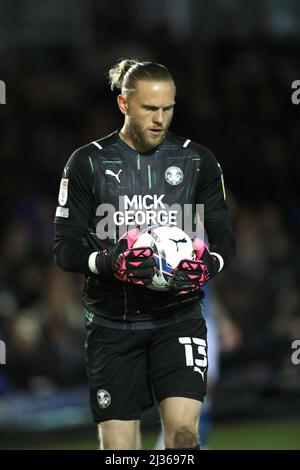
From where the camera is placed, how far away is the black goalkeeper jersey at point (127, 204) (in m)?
5.20

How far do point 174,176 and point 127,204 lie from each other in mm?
267

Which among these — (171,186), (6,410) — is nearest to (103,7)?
(6,410)

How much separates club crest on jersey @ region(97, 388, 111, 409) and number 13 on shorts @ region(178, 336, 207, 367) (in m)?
0.44

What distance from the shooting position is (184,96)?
12234mm

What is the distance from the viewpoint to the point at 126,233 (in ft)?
16.6

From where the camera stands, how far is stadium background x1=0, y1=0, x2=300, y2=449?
8961mm

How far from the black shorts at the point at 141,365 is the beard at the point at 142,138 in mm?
877

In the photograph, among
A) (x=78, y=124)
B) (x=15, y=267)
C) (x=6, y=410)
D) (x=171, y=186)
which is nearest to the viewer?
(x=171, y=186)

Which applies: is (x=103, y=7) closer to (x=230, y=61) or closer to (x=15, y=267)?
(x=230, y=61)

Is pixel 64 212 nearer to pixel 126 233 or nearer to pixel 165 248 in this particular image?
pixel 126 233

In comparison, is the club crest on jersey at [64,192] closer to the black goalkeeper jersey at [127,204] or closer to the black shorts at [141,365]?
the black goalkeeper jersey at [127,204]

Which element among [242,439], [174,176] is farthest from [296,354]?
[174,176]

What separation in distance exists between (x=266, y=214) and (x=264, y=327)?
1.37 metres

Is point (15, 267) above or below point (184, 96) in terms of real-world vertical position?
below
